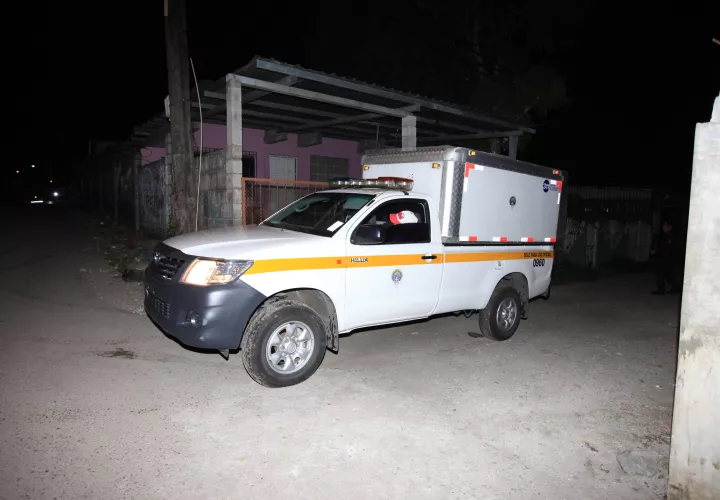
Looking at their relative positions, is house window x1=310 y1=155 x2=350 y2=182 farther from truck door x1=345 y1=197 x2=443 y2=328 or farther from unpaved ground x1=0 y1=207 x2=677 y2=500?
truck door x1=345 y1=197 x2=443 y2=328

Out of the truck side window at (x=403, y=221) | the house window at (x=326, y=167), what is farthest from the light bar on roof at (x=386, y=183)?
the house window at (x=326, y=167)

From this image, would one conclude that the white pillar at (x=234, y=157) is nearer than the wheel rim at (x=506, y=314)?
No

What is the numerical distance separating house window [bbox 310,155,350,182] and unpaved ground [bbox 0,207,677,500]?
1052 cm

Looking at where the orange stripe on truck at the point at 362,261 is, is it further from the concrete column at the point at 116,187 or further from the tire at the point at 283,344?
the concrete column at the point at 116,187

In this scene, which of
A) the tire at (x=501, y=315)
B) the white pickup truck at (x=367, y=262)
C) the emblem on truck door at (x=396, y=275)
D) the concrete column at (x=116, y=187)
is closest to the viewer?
the white pickup truck at (x=367, y=262)

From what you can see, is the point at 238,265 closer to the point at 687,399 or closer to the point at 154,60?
the point at 687,399

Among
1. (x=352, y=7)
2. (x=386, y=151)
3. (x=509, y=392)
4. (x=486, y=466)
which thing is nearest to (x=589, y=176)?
(x=352, y=7)

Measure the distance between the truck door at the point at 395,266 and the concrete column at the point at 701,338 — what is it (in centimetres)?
287

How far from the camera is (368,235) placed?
5.26 metres

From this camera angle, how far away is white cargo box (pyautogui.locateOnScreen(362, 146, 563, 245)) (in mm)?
6031

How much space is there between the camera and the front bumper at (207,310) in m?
4.46

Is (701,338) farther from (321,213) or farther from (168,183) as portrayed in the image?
(168,183)

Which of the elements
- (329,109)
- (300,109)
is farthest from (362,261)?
(329,109)

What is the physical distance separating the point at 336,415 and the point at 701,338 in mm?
2773
